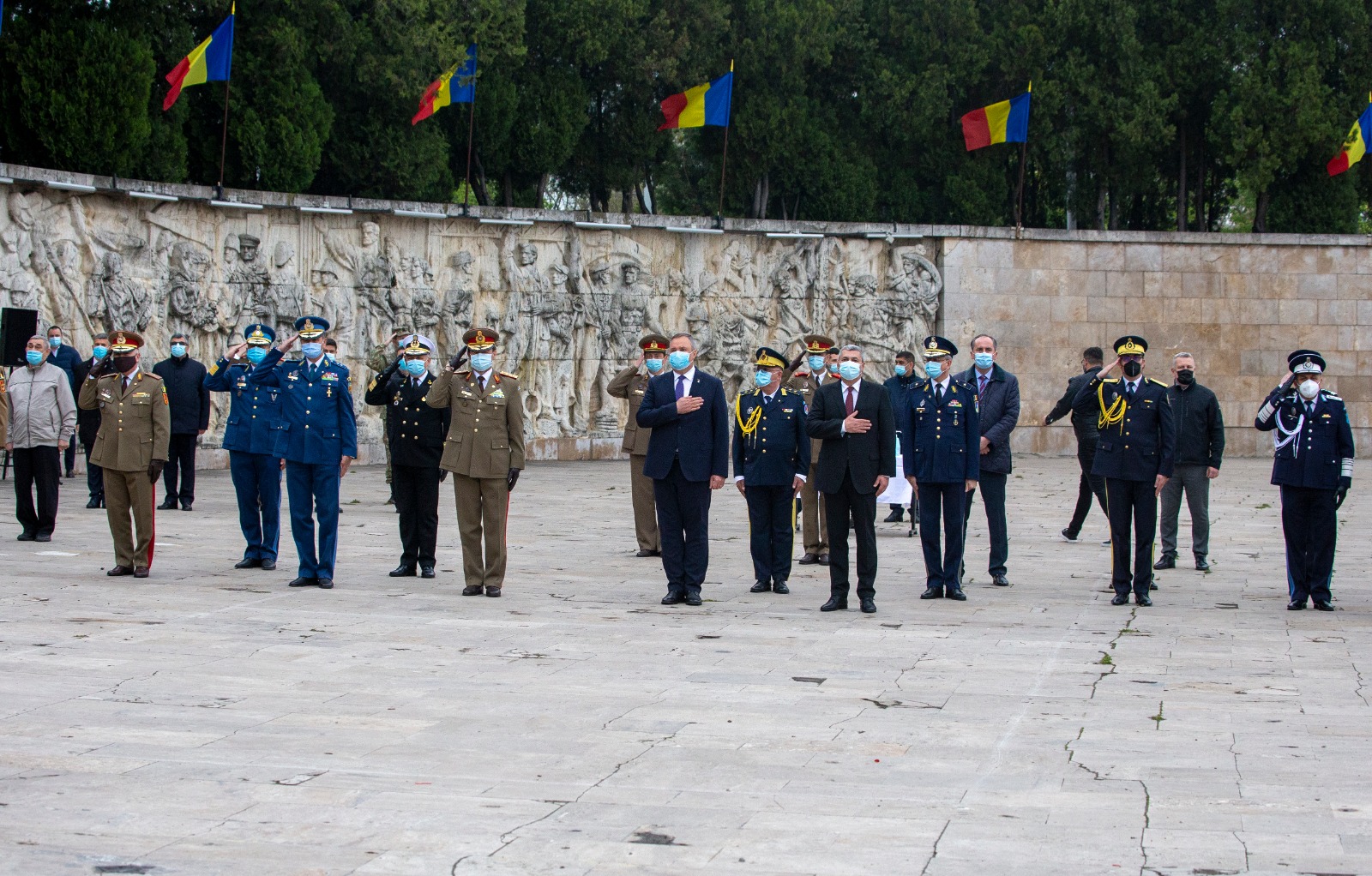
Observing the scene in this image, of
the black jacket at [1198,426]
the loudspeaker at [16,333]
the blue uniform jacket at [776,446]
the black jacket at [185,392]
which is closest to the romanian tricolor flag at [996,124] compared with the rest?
the black jacket at [1198,426]

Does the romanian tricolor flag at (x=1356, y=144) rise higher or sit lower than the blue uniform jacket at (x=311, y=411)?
higher

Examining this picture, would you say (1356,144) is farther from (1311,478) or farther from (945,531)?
(945,531)

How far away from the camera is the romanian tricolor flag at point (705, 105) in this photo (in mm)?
24953

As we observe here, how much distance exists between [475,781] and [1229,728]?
123 inches

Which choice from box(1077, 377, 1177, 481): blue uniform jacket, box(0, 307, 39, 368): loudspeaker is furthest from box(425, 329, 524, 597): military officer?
box(0, 307, 39, 368): loudspeaker

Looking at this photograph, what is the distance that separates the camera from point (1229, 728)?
6.34 meters

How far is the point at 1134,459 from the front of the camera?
34.0ft

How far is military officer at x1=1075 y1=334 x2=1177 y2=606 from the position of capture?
33.8 feet

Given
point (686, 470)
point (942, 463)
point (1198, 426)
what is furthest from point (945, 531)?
point (1198, 426)

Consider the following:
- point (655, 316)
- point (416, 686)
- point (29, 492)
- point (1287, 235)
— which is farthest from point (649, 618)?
point (1287, 235)

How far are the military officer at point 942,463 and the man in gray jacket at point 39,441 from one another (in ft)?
23.3

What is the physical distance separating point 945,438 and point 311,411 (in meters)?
4.47

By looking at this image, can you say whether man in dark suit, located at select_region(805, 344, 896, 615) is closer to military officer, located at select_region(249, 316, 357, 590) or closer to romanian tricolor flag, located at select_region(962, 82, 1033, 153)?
military officer, located at select_region(249, 316, 357, 590)

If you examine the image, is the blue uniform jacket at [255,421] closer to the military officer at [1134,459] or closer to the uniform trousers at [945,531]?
the uniform trousers at [945,531]
